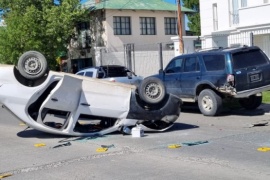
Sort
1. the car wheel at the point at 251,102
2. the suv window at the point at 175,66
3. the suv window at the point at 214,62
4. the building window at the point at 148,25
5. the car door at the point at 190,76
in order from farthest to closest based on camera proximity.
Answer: the building window at the point at 148,25
the suv window at the point at 175,66
the car wheel at the point at 251,102
the car door at the point at 190,76
the suv window at the point at 214,62

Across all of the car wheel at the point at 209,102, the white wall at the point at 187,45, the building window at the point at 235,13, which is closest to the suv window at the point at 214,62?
the car wheel at the point at 209,102

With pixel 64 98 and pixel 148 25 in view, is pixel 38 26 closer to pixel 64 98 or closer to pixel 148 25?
pixel 148 25

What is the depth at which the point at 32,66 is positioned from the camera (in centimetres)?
1059

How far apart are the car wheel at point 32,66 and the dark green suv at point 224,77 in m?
4.22

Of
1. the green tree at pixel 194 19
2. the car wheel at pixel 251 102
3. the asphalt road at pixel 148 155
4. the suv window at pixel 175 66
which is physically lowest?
the asphalt road at pixel 148 155

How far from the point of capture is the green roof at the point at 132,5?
36312mm

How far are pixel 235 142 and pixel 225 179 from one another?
3.06 metres

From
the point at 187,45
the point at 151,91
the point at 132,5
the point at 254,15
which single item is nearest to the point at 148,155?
the point at 151,91

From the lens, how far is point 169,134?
1105 cm

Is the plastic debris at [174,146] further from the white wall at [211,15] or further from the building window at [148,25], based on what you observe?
the building window at [148,25]

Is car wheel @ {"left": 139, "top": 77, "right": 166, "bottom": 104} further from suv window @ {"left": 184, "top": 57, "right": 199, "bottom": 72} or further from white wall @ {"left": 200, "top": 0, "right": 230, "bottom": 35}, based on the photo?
white wall @ {"left": 200, "top": 0, "right": 230, "bottom": 35}

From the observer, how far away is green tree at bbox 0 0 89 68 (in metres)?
31.0

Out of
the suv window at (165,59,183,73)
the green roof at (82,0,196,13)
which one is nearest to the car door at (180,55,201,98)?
the suv window at (165,59,183,73)

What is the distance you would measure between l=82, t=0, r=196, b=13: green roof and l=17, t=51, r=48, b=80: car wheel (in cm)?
2535
